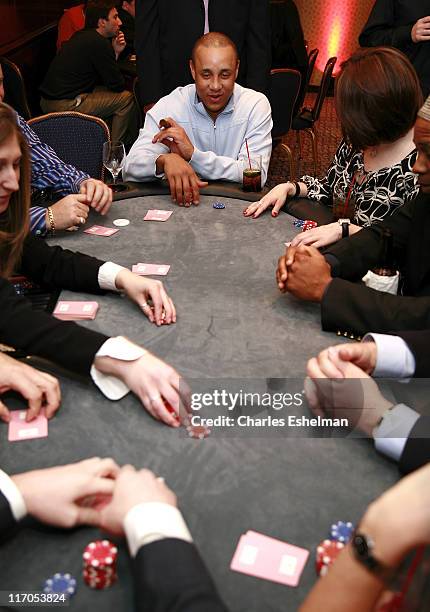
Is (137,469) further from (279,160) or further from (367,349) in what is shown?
(279,160)

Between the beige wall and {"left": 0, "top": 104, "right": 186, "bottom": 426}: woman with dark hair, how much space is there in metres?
6.99

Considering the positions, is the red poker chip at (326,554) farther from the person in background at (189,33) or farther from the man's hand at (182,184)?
the person in background at (189,33)

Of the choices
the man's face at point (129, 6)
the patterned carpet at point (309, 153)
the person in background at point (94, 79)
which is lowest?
the patterned carpet at point (309, 153)

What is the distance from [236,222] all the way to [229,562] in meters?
1.39

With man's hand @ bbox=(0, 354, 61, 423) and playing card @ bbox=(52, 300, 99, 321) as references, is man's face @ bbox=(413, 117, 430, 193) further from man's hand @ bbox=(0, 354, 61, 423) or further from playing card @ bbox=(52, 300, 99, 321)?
man's hand @ bbox=(0, 354, 61, 423)

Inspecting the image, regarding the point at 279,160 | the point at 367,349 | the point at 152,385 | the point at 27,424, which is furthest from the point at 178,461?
the point at 279,160

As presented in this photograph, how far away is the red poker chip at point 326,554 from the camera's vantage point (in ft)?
2.74

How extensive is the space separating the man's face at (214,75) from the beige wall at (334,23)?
18.4 feet

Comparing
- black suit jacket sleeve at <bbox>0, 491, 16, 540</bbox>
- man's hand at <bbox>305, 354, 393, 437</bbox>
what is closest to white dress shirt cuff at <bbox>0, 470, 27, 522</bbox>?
black suit jacket sleeve at <bbox>0, 491, 16, 540</bbox>

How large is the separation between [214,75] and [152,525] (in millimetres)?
2260

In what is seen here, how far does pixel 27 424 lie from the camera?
1.13 meters

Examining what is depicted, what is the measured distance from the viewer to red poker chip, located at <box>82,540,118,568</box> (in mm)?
812

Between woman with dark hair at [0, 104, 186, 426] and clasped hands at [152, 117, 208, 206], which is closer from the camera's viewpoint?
woman with dark hair at [0, 104, 186, 426]

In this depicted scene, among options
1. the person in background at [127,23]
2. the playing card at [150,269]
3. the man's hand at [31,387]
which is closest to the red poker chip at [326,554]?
the man's hand at [31,387]
